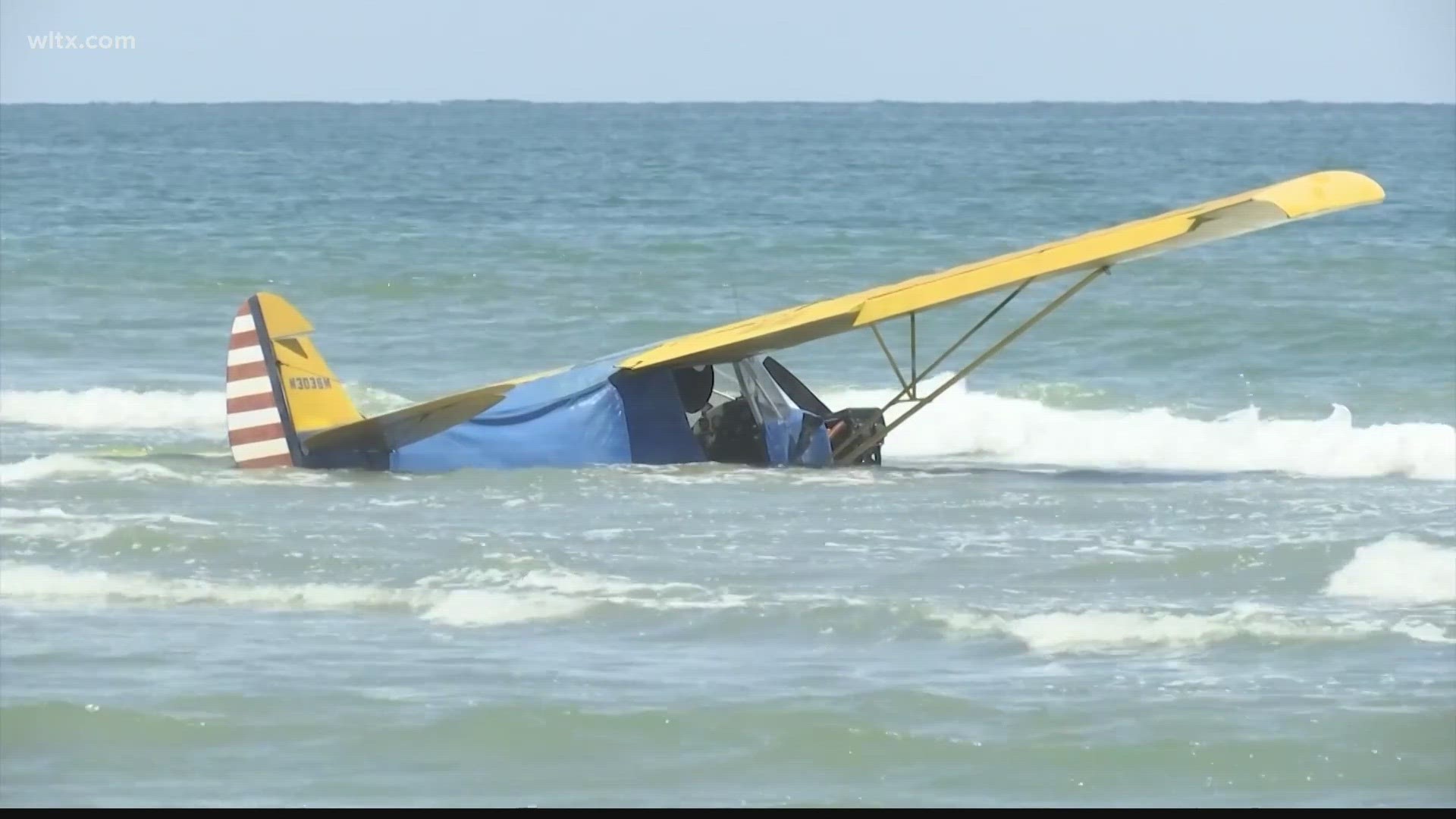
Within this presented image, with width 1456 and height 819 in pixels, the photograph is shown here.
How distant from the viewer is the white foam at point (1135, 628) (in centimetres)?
932

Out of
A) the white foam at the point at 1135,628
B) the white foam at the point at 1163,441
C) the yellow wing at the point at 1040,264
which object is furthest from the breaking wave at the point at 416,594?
the white foam at the point at 1163,441

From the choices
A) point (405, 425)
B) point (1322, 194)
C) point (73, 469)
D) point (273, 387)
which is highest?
point (1322, 194)

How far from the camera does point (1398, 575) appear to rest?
10.7 meters

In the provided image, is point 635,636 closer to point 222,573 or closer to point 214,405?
point 222,573

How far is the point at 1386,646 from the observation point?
923 centimetres

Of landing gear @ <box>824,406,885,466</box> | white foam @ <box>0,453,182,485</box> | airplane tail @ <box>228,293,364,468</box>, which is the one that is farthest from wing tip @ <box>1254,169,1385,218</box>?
white foam @ <box>0,453,182,485</box>

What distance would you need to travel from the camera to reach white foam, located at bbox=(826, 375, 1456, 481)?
16125 millimetres

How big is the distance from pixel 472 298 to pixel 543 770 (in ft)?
63.7

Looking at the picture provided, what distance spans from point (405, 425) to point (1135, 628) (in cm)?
591

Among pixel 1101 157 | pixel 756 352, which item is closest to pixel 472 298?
pixel 756 352

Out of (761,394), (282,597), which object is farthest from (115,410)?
(282,597)

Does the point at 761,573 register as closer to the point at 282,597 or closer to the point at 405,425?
the point at 282,597

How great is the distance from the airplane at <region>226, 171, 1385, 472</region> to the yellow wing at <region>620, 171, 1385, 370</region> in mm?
16

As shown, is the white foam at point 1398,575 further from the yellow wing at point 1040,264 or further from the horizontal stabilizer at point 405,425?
the horizontal stabilizer at point 405,425
